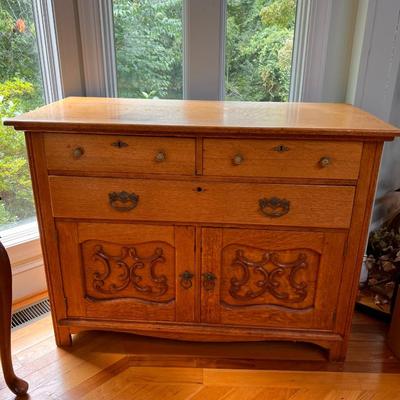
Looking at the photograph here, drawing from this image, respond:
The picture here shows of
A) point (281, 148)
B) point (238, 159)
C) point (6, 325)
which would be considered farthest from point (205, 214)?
point (6, 325)

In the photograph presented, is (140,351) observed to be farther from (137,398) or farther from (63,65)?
(63,65)

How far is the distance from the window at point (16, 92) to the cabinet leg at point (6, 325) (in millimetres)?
720

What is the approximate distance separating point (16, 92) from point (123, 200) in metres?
0.82

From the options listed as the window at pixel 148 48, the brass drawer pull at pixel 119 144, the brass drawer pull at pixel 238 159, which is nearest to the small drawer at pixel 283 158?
the brass drawer pull at pixel 238 159

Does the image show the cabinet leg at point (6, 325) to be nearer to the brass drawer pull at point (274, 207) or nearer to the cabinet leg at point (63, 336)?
the cabinet leg at point (63, 336)

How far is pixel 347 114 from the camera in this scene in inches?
54.1

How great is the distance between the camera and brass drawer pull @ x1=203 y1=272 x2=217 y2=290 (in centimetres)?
139

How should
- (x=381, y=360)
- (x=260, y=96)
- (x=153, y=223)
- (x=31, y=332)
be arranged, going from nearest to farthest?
(x=153, y=223)
(x=381, y=360)
(x=31, y=332)
(x=260, y=96)

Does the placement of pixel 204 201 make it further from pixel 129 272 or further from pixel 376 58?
pixel 376 58

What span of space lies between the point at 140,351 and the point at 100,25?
1344 mm

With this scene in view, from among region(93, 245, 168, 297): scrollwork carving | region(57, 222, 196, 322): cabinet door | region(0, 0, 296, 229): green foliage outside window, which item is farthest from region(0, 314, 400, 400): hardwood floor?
region(0, 0, 296, 229): green foliage outside window

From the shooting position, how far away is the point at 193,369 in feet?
4.80

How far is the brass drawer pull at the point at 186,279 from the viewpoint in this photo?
139cm

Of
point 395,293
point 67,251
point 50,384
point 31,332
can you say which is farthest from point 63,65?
point 395,293
